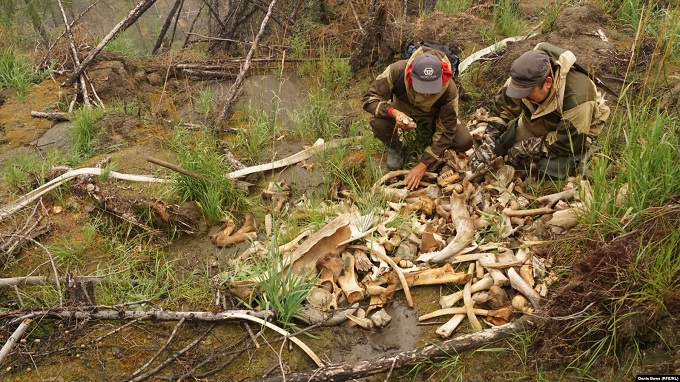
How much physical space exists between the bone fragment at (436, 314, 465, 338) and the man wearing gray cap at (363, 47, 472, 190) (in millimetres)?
1226

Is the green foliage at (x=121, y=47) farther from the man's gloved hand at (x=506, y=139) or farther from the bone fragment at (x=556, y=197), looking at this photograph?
the bone fragment at (x=556, y=197)

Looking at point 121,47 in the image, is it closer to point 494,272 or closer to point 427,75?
point 427,75

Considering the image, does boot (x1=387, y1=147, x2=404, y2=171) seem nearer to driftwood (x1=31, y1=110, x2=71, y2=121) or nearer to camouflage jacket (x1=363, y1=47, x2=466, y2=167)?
camouflage jacket (x1=363, y1=47, x2=466, y2=167)

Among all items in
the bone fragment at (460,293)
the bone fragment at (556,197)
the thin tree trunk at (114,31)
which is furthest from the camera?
the thin tree trunk at (114,31)

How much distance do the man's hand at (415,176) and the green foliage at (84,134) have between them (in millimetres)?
3105

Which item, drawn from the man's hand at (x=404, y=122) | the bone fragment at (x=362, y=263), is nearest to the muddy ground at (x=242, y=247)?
A: the bone fragment at (x=362, y=263)

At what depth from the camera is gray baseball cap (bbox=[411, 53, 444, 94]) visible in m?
3.25

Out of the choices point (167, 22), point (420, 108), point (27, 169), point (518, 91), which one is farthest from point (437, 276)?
point (167, 22)

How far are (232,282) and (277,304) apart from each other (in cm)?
41

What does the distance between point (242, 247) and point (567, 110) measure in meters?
2.37

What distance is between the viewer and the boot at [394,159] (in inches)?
158

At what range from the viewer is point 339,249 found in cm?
304

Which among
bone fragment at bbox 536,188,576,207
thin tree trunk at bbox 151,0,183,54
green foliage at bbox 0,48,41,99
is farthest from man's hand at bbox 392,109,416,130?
Answer: thin tree trunk at bbox 151,0,183,54

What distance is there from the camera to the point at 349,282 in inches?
114
